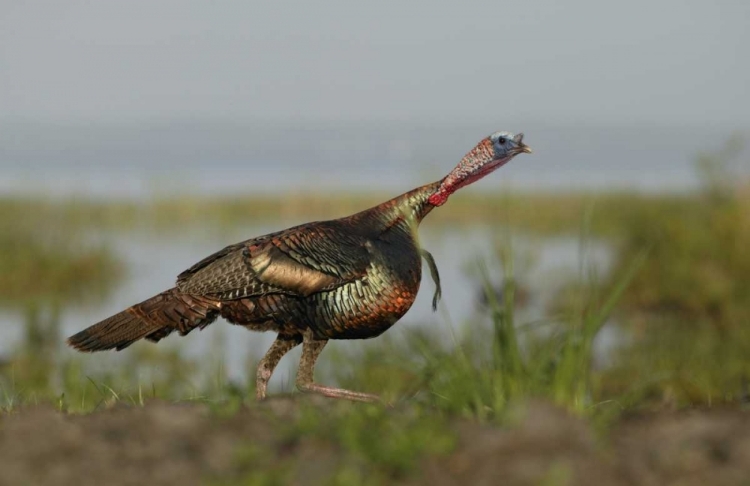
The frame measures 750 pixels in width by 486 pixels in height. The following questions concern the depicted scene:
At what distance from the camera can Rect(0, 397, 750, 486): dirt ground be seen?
4.07 meters

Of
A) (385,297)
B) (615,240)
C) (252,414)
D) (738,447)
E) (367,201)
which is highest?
(367,201)

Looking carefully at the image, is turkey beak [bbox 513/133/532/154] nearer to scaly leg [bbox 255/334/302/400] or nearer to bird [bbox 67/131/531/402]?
bird [bbox 67/131/531/402]

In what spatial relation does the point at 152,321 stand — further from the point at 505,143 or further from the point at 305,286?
the point at 505,143

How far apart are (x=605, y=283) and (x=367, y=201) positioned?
15822mm

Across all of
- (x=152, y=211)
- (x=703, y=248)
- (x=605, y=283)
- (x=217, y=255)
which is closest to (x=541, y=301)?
(x=605, y=283)

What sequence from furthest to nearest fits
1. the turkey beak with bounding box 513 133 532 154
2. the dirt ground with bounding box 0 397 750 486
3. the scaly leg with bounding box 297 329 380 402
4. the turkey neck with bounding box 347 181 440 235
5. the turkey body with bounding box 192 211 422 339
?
the turkey beak with bounding box 513 133 532 154 < the turkey neck with bounding box 347 181 440 235 < the scaly leg with bounding box 297 329 380 402 < the turkey body with bounding box 192 211 422 339 < the dirt ground with bounding box 0 397 750 486

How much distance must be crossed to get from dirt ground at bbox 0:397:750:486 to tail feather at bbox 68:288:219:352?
1.57 metres

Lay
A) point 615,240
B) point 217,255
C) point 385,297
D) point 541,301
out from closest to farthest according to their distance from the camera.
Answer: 1. point 385,297
2. point 217,255
3. point 541,301
4. point 615,240

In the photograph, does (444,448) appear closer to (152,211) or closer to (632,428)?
(632,428)

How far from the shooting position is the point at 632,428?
4.66 m

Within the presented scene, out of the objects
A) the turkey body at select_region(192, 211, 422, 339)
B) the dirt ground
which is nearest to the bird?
the turkey body at select_region(192, 211, 422, 339)

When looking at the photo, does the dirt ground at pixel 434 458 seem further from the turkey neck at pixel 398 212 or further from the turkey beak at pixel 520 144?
the turkey beak at pixel 520 144

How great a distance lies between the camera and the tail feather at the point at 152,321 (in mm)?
6273

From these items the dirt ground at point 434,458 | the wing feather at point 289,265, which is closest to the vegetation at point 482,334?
the dirt ground at point 434,458
